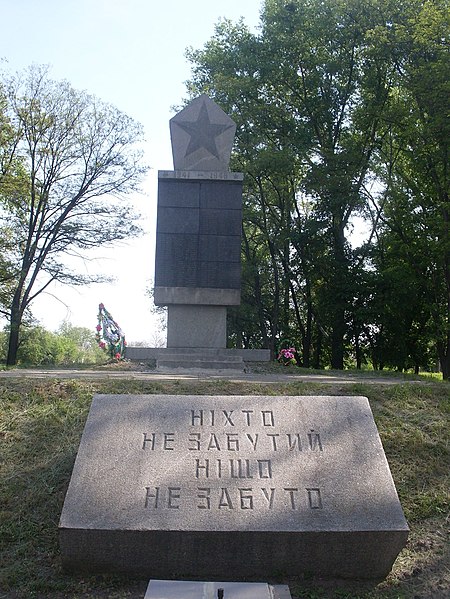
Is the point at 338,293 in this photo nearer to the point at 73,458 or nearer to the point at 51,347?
the point at 73,458

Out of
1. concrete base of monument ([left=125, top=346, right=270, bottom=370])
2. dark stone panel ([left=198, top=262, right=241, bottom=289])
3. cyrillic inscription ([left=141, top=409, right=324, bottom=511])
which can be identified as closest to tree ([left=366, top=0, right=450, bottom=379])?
dark stone panel ([left=198, top=262, right=241, bottom=289])

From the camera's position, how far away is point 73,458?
546cm

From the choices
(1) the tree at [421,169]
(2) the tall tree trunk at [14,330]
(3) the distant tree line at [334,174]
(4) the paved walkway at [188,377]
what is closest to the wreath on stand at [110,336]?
(4) the paved walkway at [188,377]

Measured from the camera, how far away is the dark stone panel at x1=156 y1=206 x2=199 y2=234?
1255 cm

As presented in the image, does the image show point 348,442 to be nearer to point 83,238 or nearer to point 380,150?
point 83,238

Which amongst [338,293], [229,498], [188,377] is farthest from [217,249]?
[338,293]

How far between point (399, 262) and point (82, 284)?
38.1ft

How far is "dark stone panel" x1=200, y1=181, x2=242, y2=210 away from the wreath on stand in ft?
17.6

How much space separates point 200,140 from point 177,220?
6.03 feet

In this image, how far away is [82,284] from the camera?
2320cm

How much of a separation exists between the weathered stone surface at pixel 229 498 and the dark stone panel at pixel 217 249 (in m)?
7.59

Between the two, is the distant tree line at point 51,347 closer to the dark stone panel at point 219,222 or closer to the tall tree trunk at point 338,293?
the dark stone panel at point 219,222

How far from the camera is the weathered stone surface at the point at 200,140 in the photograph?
13.0 meters

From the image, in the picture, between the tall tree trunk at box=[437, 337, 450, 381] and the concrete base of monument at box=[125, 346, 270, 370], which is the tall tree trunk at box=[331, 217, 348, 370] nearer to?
the tall tree trunk at box=[437, 337, 450, 381]
